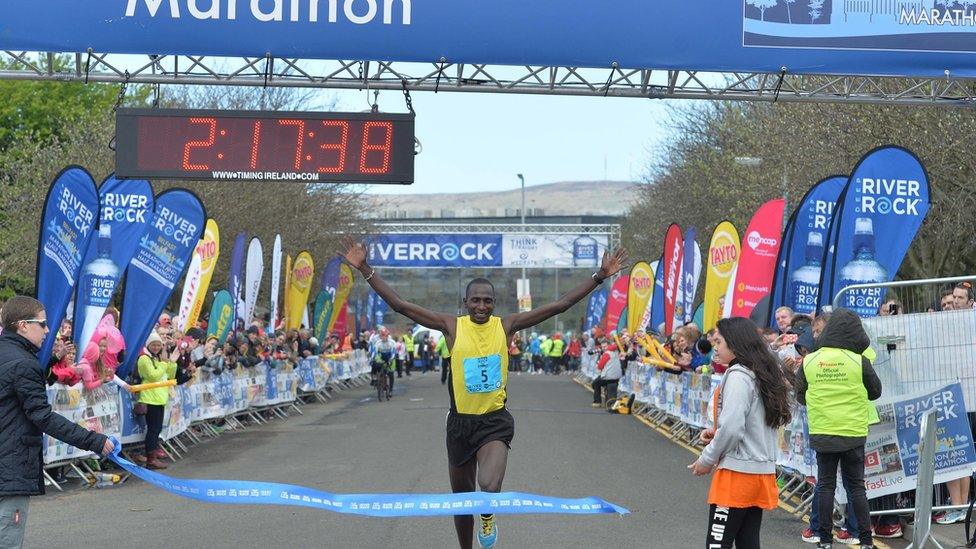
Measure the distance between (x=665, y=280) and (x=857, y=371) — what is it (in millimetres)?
15782

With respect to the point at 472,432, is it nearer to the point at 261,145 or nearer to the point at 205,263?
the point at 261,145

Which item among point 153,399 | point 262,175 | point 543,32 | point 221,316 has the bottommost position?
point 153,399

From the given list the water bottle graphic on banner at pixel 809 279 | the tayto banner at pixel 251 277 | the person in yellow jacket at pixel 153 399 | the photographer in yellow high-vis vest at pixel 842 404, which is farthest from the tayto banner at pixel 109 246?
the tayto banner at pixel 251 277

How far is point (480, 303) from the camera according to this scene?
8758 millimetres

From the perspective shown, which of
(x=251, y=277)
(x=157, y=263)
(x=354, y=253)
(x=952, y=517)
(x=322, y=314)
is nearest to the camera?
(x=354, y=253)

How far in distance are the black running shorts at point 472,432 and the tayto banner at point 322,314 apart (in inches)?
1115

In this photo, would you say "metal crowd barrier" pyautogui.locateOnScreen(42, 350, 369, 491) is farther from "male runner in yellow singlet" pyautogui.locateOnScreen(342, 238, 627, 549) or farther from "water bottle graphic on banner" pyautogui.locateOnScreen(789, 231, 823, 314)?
"water bottle graphic on banner" pyautogui.locateOnScreen(789, 231, 823, 314)

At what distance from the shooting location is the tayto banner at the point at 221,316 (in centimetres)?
2464

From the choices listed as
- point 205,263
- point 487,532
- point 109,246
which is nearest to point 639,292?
point 205,263

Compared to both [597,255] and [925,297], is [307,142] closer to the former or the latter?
[925,297]

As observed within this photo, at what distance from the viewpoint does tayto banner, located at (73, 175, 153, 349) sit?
16.1 metres

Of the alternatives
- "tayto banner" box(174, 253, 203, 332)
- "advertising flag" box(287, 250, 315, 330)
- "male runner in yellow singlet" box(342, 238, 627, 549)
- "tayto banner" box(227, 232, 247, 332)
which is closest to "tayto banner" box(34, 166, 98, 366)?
"tayto banner" box(174, 253, 203, 332)

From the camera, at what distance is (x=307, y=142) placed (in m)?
13.9

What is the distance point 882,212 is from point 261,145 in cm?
643
